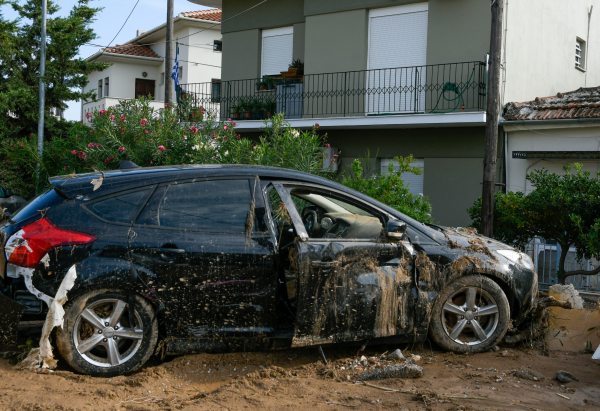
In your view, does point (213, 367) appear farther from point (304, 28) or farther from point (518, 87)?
point (304, 28)

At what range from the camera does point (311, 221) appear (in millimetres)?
5348

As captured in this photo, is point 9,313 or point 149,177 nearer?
point 9,313

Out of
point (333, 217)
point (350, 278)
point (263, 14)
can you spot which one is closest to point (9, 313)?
point (350, 278)

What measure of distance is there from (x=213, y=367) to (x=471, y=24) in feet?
38.9

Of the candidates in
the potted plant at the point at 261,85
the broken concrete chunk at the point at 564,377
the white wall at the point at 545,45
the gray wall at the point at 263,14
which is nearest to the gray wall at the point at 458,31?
the white wall at the point at 545,45

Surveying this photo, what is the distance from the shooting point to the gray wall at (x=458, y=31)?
1379cm

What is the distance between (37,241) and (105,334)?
2.72 ft

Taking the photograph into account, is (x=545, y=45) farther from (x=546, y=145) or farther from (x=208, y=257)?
(x=208, y=257)

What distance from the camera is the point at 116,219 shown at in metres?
4.31

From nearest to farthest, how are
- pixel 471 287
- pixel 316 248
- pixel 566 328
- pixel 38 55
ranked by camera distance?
pixel 316 248
pixel 471 287
pixel 566 328
pixel 38 55

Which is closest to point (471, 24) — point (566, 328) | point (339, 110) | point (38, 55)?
point (339, 110)

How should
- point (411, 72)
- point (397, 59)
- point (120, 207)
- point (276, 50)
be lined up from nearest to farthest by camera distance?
point (120, 207) < point (411, 72) < point (397, 59) < point (276, 50)

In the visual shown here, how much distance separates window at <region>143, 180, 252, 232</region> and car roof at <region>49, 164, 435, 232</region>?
0.09m

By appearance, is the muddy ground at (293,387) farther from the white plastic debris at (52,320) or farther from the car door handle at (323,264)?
the car door handle at (323,264)
